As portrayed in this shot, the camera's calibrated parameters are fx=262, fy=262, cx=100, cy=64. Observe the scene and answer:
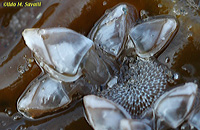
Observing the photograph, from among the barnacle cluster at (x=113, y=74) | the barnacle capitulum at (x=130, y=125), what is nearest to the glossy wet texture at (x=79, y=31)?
the barnacle cluster at (x=113, y=74)

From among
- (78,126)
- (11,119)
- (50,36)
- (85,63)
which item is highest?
(50,36)

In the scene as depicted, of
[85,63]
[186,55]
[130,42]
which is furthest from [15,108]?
[186,55]

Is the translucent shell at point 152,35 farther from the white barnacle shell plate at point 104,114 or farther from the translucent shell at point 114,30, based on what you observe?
the white barnacle shell plate at point 104,114

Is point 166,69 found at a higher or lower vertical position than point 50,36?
lower

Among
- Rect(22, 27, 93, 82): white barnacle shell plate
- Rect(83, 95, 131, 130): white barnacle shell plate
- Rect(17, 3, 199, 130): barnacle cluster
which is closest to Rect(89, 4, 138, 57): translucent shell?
Rect(17, 3, 199, 130): barnacle cluster

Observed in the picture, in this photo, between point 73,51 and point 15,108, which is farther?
point 15,108

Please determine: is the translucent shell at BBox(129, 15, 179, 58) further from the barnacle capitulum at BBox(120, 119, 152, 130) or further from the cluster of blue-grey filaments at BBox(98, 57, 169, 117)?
the barnacle capitulum at BBox(120, 119, 152, 130)

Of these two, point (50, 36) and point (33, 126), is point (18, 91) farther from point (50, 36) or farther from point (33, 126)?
point (50, 36)
